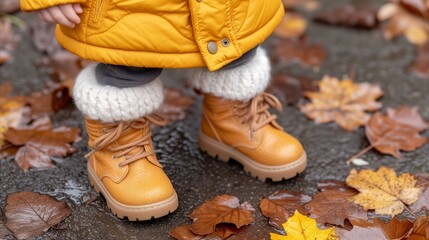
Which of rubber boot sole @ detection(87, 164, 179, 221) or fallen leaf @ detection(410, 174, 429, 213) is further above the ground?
fallen leaf @ detection(410, 174, 429, 213)

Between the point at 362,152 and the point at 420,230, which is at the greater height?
the point at 420,230

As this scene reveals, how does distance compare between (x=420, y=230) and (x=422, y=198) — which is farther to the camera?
(x=422, y=198)

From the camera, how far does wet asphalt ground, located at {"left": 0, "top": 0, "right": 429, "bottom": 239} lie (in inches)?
64.0

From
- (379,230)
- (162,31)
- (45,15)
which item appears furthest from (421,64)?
(45,15)

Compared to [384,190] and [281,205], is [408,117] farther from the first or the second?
[281,205]

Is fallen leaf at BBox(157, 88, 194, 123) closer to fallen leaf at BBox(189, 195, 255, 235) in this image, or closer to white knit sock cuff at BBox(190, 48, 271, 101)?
white knit sock cuff at BBox(190, 48, 271, 101)

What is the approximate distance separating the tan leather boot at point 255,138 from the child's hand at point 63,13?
1.71ft

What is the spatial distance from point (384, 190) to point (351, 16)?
124 centimetres

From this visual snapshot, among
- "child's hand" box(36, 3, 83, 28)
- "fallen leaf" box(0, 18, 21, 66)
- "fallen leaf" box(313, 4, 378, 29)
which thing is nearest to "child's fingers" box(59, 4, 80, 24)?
"child's hand" box(36, 3, 83, 28)

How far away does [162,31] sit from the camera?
4.78ft

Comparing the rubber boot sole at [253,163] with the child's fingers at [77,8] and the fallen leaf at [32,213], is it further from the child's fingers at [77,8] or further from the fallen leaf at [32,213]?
the child's fingers at [77,8]

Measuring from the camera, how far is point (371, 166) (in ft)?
6.11

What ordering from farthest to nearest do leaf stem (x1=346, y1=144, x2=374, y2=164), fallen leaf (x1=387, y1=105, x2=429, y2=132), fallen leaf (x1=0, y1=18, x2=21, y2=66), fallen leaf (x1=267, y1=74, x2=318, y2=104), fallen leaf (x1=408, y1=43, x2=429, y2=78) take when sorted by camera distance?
1. fallen leaf (x1=0, y1=18, x2=21, y2=66)
2. fallen leaf (x1=408, y1=43, x2=429, y2=78)
3. fallen leaf (x1=267, y1=74, x2=318, y2=104)
4. fallen leaf (x1=387, y1=105, x2=429, y2=132)
5. leaf stem (x1=346, y1=144, x2=374, y2=164)

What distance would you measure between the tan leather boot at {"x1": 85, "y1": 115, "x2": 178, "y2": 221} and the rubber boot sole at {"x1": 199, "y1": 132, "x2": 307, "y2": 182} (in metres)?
0.26
